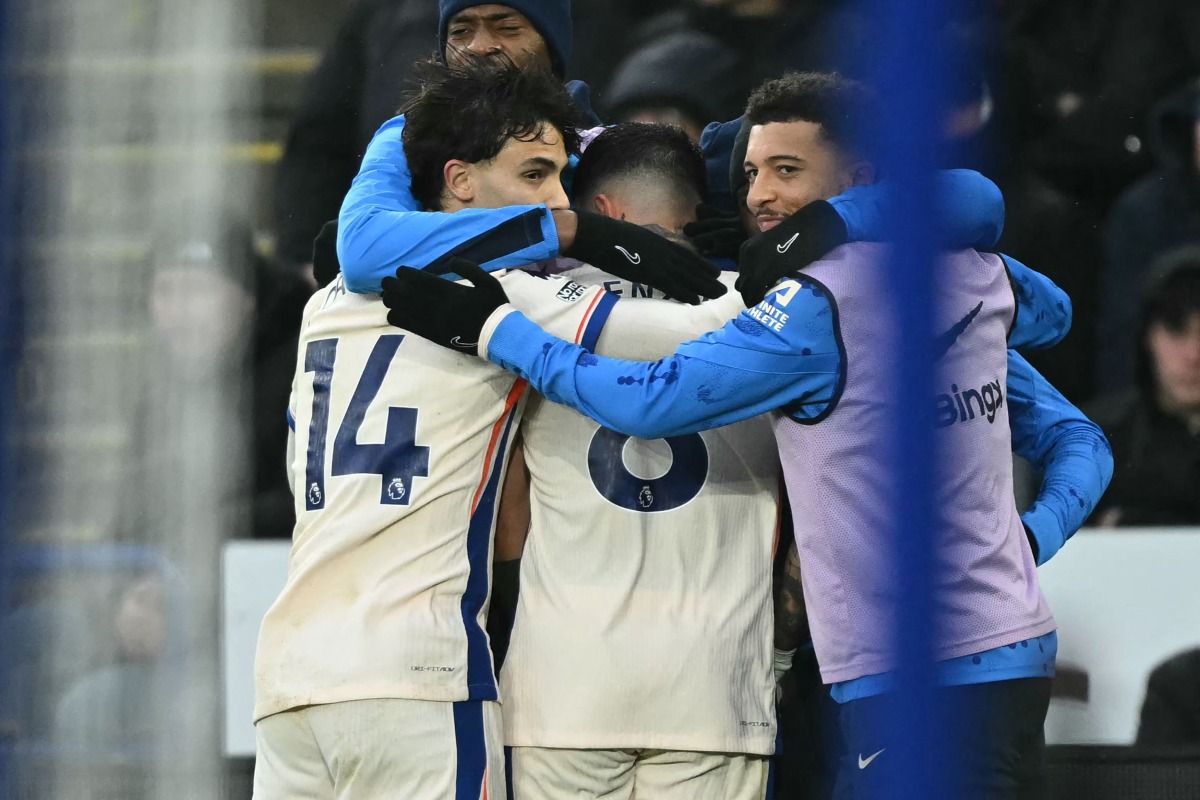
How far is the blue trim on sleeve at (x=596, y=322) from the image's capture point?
167 centimetres

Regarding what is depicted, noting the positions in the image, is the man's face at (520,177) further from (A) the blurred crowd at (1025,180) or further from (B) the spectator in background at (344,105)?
(B) the spectator in background at (344,105)

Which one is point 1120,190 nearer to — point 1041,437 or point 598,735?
point 1041,437

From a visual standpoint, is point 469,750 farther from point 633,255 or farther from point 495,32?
point 495,32

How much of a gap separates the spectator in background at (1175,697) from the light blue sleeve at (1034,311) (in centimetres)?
95

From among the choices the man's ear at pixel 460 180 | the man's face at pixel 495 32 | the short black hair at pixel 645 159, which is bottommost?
the man's ear at pixel 460 180

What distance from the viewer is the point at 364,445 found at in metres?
1.68

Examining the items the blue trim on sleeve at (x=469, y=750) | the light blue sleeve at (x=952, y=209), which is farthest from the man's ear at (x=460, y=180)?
the blue trim on sleeve at (x=469, y=750)

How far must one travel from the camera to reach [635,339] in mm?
1686

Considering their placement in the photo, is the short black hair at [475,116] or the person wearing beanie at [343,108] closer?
the short black hair at [475,116]

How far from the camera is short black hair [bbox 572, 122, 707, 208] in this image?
1.84m

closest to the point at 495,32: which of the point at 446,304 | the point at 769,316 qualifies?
the point at 446,304

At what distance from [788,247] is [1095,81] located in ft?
5.00

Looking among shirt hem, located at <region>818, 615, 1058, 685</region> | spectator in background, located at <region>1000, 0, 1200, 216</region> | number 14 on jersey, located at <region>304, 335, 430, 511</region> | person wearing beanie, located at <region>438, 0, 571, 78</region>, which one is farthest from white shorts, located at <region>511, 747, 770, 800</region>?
spectator in background, located at <region>1000, 0, 1200, 216</region>

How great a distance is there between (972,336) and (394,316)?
58cm
